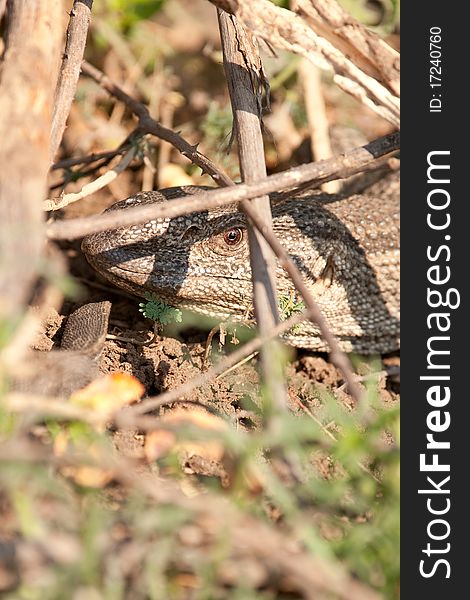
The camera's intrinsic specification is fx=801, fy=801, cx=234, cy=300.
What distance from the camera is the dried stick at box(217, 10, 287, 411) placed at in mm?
3077

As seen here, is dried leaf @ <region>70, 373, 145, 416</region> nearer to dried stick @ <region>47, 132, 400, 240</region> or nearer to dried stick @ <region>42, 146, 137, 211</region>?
dried stick @ <region>47, 132, 400, 240</region>

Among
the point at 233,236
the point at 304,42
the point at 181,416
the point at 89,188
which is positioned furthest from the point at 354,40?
the point at 181,416

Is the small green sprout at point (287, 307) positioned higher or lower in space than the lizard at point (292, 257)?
lower

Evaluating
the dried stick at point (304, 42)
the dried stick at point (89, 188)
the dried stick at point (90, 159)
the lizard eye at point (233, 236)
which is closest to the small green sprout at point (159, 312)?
the lizard eye at point (233, 236)

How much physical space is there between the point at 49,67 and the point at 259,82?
55.8 inches

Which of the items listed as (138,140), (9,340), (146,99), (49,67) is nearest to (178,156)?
(146,99)

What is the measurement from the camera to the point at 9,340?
7.38 feet

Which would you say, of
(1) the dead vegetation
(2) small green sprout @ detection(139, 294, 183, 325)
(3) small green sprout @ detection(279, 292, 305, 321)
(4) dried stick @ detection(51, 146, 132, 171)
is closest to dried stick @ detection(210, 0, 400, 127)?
(1) the dead vegetation

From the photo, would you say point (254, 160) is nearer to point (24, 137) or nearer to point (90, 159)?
point (24, 137)

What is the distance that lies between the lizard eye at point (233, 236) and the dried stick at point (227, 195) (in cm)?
71

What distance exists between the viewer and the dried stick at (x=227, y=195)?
9.68 feet

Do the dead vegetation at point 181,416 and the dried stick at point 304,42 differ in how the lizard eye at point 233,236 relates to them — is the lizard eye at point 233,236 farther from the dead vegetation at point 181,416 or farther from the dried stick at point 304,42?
the dried stick at point 304,42

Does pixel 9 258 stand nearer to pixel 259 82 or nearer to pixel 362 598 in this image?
pixel 362 598

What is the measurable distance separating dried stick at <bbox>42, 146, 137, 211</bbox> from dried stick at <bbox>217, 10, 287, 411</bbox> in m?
0.99
